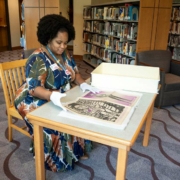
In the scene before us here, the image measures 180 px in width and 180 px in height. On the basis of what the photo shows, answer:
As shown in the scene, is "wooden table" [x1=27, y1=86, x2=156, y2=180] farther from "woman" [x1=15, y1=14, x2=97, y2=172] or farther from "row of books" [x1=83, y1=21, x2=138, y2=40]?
"row of books" [x1=83, y1=21, x2=138, y2=40]

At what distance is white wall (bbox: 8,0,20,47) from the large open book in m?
7.66

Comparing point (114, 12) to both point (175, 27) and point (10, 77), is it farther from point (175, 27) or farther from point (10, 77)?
point (10, 77)

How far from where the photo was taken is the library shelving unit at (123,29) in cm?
339

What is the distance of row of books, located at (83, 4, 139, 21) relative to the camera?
3768 mm

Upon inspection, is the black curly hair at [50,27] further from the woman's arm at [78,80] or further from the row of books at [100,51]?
the row of books at [100,51]

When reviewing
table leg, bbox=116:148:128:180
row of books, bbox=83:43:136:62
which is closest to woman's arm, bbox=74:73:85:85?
table leg, bbox=116:148:128:180

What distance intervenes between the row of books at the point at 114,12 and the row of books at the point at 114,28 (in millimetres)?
136

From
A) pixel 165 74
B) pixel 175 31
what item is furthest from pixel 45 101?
pixel 175 31

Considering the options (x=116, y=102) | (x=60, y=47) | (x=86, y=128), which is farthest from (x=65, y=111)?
(x=60, y=47)

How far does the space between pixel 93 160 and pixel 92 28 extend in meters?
A: 4.39

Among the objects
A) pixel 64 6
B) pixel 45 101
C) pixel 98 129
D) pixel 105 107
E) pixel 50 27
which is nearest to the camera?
pixel 98 129

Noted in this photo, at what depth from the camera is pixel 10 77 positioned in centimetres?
198

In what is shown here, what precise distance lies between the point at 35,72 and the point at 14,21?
754 cm

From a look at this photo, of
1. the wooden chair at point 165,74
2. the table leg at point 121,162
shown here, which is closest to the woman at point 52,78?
the table leg at point 121,162
